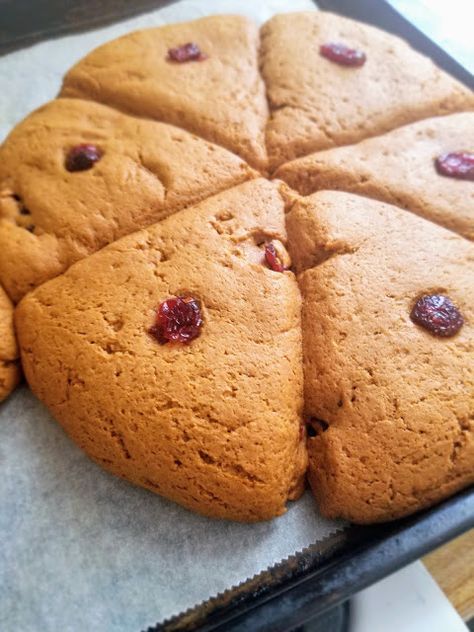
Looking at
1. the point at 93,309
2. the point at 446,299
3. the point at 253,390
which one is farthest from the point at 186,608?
the point at 446,299

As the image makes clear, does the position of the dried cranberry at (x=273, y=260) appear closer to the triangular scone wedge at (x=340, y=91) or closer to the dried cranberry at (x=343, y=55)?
the triangular scone wedge at (x=340, y=91)

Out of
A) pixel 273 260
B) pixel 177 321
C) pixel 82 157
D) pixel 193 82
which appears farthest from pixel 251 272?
pixel 193 82

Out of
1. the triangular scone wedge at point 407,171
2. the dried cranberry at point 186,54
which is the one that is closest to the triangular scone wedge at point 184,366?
the triangular scone wedge at point 407,171

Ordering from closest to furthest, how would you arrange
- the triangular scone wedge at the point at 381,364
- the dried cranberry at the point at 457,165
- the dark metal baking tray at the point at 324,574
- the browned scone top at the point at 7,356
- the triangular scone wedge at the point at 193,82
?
the dark metal baking tray at the point at 324,574 → the triangular scone wedge at the point at 381,364 → the browned scone top at the point at 7,356 → the dried cranberry at the point at 457,165 → the triangular scone wedge at the point at 193,82

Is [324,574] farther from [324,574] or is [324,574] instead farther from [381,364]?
[381,364]

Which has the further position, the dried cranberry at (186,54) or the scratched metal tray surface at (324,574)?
the dried cranberry at (186,54)

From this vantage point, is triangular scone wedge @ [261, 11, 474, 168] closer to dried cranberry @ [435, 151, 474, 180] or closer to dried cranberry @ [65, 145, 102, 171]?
dried cranberry @ [435, 151, 474, 180]
